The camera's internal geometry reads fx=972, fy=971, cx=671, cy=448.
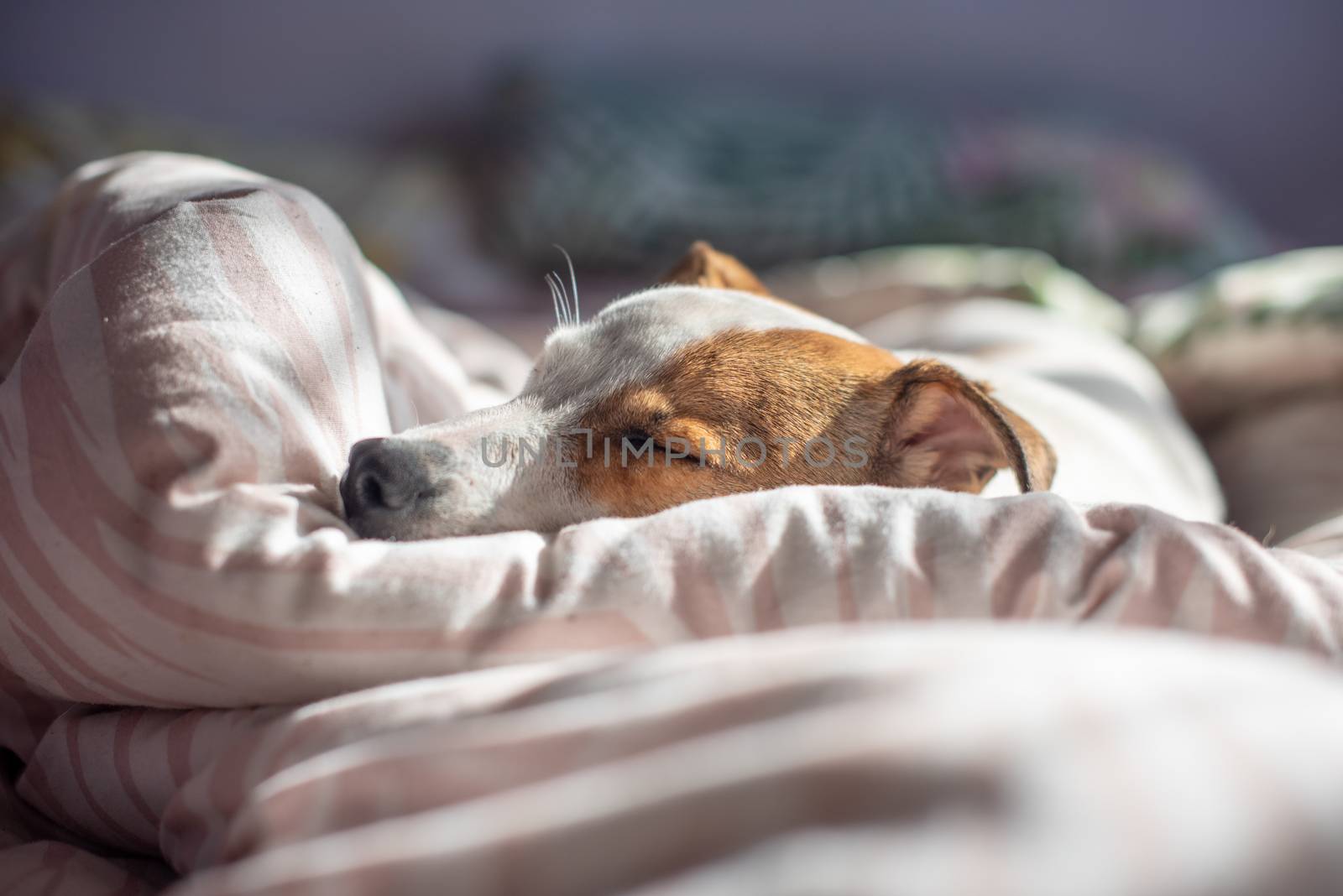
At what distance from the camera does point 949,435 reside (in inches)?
45.5

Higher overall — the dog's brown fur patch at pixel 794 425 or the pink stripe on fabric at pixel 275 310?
the pink stripe on fabric at pixel 275 310

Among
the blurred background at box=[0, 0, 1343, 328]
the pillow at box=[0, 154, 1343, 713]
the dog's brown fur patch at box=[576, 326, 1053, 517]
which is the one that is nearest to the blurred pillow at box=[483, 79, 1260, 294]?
the blurred background at box=[0, 0, 1343, 328]

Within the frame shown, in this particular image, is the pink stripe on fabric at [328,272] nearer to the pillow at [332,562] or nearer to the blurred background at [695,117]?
the pillow at [332,562]

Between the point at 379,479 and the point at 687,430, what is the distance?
32 cm

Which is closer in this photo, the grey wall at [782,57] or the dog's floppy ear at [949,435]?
the dog's floppy ear at [949,435]

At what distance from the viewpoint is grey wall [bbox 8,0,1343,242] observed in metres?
3.21

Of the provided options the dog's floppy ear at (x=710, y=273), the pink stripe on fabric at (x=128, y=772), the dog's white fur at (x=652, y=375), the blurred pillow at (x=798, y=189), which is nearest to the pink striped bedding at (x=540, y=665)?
the pink stripe on fabric at (x=128, y=772)

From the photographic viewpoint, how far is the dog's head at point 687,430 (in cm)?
95

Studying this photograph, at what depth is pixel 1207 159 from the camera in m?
3.93

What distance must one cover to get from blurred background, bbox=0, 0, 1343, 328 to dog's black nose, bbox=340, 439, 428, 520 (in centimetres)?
170

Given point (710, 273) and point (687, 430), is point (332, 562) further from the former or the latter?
point (710, 273)

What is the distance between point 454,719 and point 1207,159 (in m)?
4.28

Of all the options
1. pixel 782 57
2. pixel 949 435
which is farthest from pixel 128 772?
pixel 782 57

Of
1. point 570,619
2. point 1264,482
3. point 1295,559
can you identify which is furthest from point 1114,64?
point 570,619
